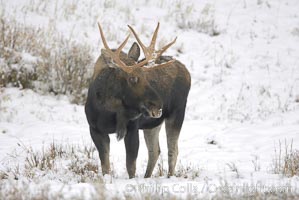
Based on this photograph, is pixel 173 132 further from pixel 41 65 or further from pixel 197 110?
pixel 41 65

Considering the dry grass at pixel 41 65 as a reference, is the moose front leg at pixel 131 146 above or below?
below

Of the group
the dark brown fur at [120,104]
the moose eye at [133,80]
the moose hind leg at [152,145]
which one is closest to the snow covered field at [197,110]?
the moose hind leg at [152,145]

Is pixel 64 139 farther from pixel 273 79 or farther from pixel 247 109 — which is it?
pixel 273 79

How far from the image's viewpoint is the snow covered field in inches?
223

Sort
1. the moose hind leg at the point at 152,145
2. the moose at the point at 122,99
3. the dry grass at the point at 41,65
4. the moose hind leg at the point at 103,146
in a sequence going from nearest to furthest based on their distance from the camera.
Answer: the moose at the point at 122,99, the moose hind leg at the point at 103,146, the moose hind leg at the point at 152,145, the dry grass at the point at 41,65

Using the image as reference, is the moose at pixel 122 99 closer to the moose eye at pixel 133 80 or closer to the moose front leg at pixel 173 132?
the moose eye at pixel 133 80

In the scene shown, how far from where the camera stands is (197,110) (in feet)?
37.8

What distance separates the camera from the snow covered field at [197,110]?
18.6 feet

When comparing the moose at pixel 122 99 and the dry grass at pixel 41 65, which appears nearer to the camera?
the moose at pixel 122 99

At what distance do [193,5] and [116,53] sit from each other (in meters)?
10.5

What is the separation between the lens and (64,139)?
8.88 metres

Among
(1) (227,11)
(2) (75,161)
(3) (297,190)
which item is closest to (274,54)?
(1) (227,11)

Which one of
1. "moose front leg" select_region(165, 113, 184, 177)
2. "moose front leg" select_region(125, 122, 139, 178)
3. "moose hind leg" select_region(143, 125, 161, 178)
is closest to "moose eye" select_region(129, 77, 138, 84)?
"moose front leg" select_region(125, 122, 139, 178)

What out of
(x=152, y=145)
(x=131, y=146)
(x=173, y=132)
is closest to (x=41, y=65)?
(x=152, y=145)
